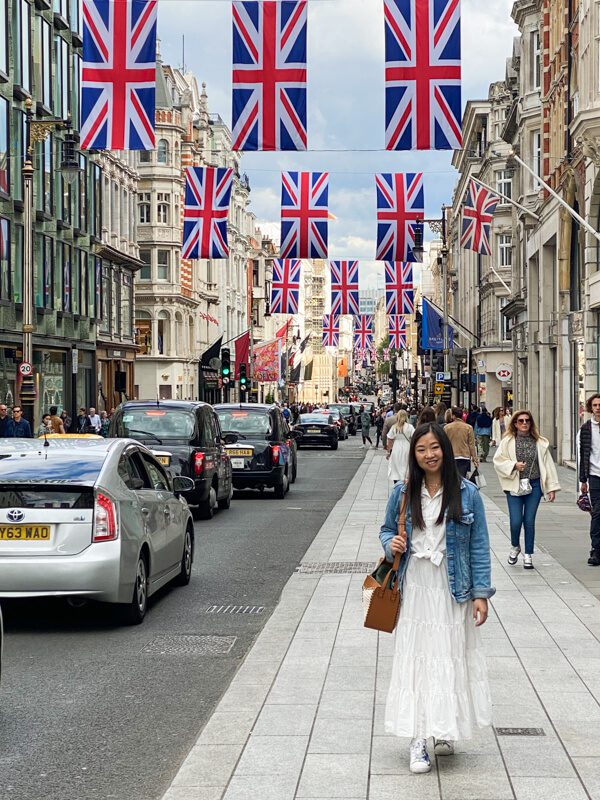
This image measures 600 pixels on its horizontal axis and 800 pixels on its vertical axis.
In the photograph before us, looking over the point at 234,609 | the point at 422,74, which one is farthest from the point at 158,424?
the point at 234,609

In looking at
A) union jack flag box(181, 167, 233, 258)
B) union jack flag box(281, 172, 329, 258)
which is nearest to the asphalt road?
union jack flag box(181, 167, 233, 258)

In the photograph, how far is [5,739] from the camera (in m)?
6.88

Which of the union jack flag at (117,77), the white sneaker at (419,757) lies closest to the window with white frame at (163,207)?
the union jack flag at (117,77)

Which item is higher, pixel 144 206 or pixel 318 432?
pixel 144 206

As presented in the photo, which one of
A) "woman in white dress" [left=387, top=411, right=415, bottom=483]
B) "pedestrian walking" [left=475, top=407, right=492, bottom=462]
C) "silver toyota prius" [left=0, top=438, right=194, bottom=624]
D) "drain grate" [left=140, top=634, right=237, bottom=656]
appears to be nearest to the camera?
"drain grate" [left=140, top=634, right=237, bottom=656]

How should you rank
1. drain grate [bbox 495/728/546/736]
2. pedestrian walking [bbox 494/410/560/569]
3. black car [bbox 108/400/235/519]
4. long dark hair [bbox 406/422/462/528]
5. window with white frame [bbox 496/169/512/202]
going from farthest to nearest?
window with white frame [bbox 496/169/512/202]
black car [bbox 108/400/235/519]
pedestrian walking [bbox 494/410/560/569]
drain grate [bbox 495/728/546/736]
long dark hair [bbox 406/422/462/528]

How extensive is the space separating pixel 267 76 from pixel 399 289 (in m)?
29.9

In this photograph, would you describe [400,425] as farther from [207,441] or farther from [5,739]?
[5,739]

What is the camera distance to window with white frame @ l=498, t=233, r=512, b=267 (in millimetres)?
67688

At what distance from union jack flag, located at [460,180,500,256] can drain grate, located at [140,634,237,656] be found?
97.5ft

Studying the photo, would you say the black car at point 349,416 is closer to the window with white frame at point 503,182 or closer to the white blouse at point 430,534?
the window with white frame at point 503,182

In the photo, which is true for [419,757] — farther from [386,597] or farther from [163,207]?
[163,207]

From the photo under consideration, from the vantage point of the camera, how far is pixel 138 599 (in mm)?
10531

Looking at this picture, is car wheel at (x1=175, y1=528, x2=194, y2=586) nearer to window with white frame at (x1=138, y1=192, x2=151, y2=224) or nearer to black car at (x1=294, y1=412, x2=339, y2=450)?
black car at (x1=294, y1=412, x2=339, y2=450)
